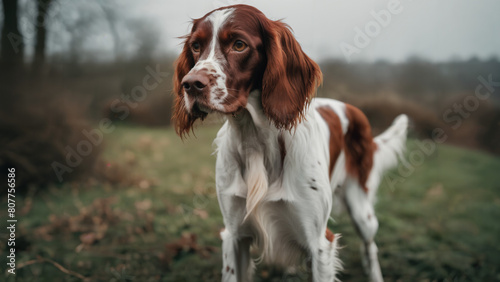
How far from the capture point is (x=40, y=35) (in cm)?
535

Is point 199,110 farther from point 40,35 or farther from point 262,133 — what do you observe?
point 40,35

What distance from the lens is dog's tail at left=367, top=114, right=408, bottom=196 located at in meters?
2.93

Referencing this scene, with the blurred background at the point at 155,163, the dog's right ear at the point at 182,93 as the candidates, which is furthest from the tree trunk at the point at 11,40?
the dog's right ear at the point at 182,93

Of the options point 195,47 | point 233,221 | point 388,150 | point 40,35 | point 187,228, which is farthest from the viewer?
point 40,35

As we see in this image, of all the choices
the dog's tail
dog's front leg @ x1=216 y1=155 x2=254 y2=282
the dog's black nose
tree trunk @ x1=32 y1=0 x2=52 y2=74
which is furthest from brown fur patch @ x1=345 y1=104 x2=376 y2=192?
tree trunk @ x1=32 y1=0 x2=52 y2=74

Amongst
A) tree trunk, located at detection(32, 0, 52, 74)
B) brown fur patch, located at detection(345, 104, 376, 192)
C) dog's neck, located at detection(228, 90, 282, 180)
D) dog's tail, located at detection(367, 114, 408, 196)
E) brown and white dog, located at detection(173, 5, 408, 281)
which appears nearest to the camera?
brown and white dog, located at detection(173, 5, 408, 281)

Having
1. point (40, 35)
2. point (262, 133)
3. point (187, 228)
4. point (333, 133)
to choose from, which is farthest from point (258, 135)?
point (40, 35)

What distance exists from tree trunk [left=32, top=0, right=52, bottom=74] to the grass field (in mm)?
1752

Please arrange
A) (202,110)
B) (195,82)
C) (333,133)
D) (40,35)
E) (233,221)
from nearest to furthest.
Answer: (195,82)
(202,110)
(233,221)
(333,133)
(40,35)

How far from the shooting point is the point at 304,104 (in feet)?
6.16

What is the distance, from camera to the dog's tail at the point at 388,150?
2.93 metres

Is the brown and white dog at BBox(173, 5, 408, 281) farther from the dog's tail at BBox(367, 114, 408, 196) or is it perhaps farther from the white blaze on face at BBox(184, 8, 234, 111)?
the dog's tail at BBox(367, 114, 408, 196)

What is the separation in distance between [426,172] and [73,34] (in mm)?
5986

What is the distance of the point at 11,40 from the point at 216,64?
15.9 ft
